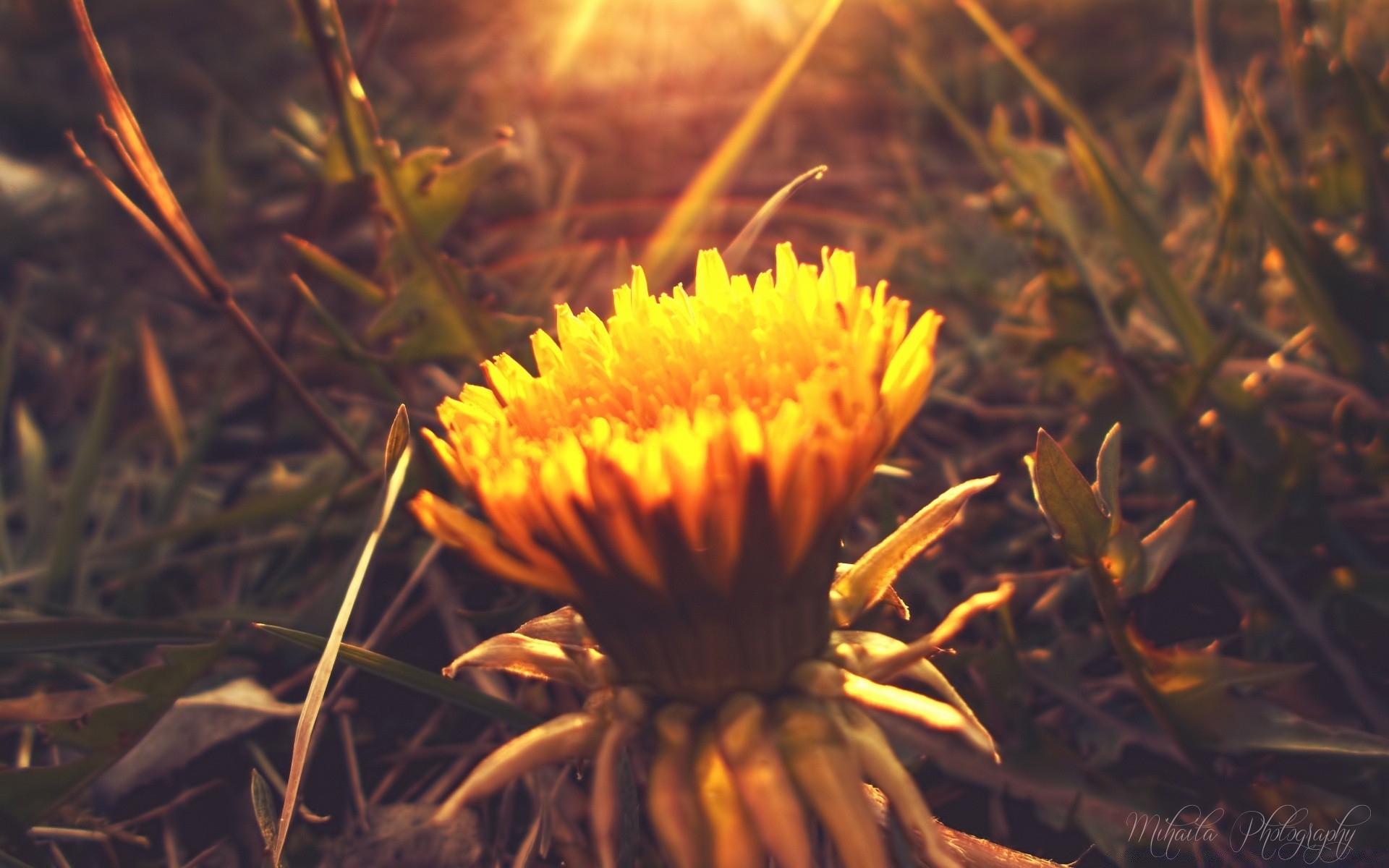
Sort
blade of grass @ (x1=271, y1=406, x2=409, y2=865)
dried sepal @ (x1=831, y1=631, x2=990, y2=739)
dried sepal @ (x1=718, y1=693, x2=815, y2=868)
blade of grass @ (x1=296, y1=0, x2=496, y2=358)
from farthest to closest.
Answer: blade of grass @ (x1=296, y1=0, x2=496, y2=358) < blade of grass @ (x1=271, y1=406, x2=409, y2=865) < dried sepal @ (x1=831, y1=631, x2=990, y2=739) < dried sepal @ (x1=718, y1=693, x2=815, y2=868)

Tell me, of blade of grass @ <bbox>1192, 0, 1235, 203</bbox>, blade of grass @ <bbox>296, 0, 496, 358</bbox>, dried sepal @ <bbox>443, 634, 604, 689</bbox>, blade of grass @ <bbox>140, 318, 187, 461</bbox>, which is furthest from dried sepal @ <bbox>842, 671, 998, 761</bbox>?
blade of grass @ <bbox>140, 318, 187, 461</bbox>

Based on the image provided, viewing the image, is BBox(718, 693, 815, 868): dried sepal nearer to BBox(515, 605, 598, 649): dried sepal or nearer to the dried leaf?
BBox(515, 605, 598, 649): dried sepal

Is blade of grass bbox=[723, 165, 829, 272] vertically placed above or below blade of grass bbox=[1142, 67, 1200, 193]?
below

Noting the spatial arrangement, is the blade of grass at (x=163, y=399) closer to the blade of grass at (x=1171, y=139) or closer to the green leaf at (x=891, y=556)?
→ the green leaf at (x=891, y=556)

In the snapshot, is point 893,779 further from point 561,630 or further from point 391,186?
point 391,186

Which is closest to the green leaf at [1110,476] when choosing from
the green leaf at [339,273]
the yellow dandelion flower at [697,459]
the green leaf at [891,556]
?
the green leaf at [891,556]
